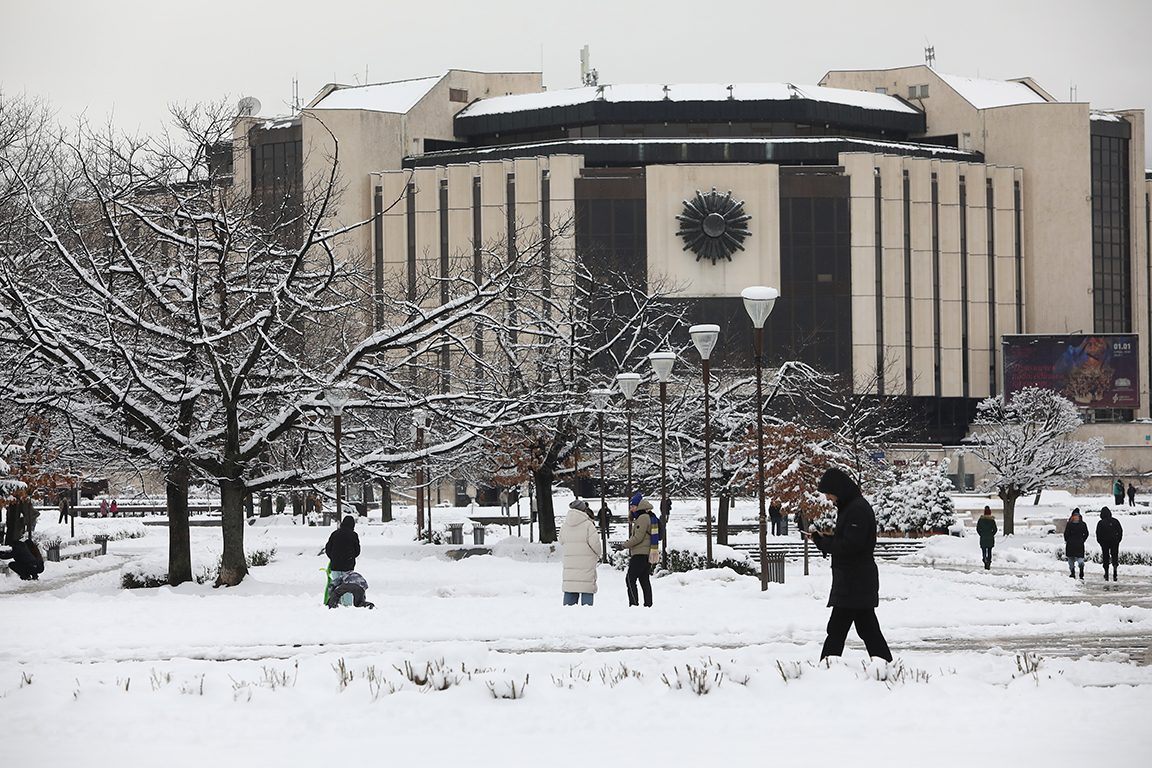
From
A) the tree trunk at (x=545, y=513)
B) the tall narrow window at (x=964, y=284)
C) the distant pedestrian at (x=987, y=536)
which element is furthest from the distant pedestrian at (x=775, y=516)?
the tall narrow window at (x=964, y=284)

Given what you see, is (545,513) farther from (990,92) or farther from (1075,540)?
(990,92)

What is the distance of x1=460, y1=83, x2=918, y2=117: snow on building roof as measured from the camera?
276ft

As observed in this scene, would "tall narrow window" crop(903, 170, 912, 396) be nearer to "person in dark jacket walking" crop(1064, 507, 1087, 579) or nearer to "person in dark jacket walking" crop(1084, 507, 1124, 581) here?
"person in dark jacket walking" crop(1084, 507, 1124, 581)

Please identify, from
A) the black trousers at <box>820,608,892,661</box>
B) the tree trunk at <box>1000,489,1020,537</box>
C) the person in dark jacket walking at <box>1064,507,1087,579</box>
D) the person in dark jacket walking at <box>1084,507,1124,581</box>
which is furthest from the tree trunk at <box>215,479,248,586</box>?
the tree trunk at <box>1000,489,1020,537</box>

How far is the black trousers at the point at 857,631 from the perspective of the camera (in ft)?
31.6

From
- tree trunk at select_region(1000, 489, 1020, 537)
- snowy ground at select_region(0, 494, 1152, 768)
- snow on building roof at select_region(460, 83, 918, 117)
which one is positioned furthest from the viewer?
snow on building roof at select_region(460, 83, 918, 117)

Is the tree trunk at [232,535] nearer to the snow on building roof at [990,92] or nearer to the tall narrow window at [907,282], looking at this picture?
the tall narrow window at [907,282]

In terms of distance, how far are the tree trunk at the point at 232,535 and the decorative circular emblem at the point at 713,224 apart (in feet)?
198

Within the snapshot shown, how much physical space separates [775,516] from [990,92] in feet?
207

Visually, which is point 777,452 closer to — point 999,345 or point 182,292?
point 182,292

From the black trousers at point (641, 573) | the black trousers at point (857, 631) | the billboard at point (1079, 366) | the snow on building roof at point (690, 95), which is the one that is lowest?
the black trousers at point (641, 573)

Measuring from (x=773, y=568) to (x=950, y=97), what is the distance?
74.2m

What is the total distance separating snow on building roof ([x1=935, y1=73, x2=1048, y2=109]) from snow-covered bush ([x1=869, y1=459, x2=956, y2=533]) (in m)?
54.5

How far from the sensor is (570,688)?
8.82 metres
